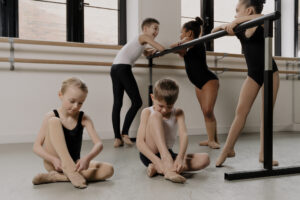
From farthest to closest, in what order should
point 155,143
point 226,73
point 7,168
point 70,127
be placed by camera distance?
point 226,73 < point 7,168 < point 155,143 < point 70,127

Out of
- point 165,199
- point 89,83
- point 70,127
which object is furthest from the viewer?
point 89,83

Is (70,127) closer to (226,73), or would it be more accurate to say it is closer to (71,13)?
(71,13)

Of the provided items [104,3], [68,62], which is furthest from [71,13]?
[68,62]

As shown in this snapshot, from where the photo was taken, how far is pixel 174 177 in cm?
124

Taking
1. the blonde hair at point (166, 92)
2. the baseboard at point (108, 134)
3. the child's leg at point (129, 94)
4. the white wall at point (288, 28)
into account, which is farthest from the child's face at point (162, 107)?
the white wall at point (288, 28)

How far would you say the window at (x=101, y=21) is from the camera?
10.4 ft

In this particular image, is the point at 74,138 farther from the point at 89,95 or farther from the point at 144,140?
the point at 89,95

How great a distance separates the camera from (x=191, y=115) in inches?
131

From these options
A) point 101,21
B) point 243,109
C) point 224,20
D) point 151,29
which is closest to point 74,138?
point 243,109

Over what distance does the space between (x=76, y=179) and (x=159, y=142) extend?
391 millimetres

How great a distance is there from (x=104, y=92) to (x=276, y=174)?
6.39ft

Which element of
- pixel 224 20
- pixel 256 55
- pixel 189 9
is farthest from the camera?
pixel 224 20

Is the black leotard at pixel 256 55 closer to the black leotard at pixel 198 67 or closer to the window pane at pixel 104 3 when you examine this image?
the black leotard at pixel 198 67

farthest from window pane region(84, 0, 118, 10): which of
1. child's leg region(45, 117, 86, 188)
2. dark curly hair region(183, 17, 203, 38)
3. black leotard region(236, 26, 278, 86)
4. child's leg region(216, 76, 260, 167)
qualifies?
child's leg region(45, 117, 86, 188)
